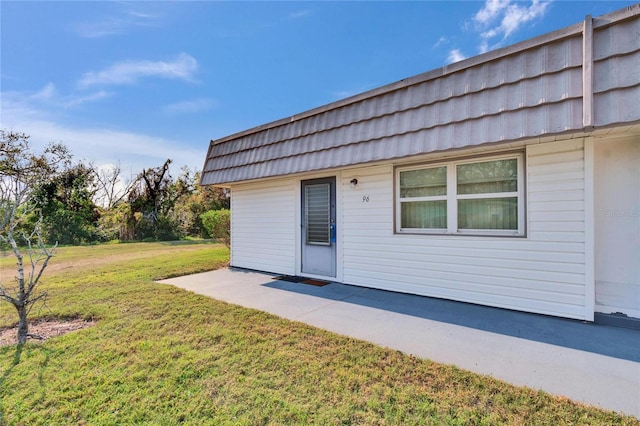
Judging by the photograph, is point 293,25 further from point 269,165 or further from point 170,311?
point 170,311

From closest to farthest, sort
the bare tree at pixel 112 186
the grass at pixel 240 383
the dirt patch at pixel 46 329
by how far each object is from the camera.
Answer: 1. the grass at pixel 240 383
2. the dirt patch at pixel 46 329
3. the bare tree at pixel 112 186

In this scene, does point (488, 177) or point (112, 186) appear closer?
point (488, 177)

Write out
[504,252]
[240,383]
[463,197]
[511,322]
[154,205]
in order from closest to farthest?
1. [240,383]
2. [511,322]
3. [504,252]
4. [463,197]
5. [154,205]

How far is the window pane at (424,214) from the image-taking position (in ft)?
15.1

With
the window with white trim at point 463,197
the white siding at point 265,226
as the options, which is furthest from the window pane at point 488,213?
the white siding at point 265,226

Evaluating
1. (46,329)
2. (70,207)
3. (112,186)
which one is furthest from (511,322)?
(112,186)

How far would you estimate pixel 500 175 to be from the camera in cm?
409

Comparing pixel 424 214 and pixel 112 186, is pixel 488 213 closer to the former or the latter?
pixel 424 214

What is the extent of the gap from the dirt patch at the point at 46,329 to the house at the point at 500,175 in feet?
13.1

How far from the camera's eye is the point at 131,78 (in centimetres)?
847

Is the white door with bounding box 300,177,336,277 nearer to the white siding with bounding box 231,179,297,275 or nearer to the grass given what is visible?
the white siding with bounding box 231,179,297,275

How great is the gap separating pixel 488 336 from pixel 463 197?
209cm

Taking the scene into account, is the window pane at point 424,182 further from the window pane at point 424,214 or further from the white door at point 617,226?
the white door at point 617,226

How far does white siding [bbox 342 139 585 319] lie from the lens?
3.49 metres
